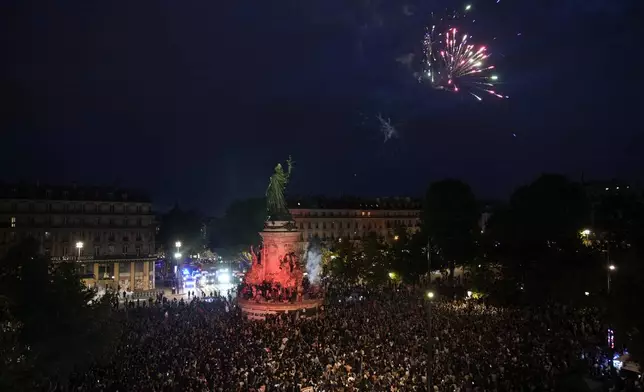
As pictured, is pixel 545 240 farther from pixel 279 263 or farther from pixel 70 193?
pixel 70 193

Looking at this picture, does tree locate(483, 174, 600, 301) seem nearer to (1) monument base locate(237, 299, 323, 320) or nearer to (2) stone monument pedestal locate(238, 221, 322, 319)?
(1) monument base locate(237, 299, 323, 320)

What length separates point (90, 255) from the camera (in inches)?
2430

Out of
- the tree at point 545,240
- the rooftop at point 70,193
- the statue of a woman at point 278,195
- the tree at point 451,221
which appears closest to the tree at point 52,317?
the statue of a woman at point 278,195

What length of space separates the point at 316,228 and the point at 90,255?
43.2 m

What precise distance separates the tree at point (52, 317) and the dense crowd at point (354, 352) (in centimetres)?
108

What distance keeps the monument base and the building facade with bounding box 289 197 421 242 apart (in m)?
50.3

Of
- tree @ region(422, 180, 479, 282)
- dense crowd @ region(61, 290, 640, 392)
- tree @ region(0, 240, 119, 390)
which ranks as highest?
tree @ region(422, 180, 479, 282)

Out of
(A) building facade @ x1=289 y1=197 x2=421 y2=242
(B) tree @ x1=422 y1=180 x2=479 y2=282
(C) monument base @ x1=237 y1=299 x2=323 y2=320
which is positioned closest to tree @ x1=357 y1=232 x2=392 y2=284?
(B) tree @ x1=422 y1=180 x2=479 y2=282

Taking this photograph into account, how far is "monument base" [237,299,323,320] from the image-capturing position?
38294mm

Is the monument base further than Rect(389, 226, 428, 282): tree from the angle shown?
No

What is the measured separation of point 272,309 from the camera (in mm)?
38594

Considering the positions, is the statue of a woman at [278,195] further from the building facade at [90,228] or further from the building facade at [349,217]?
the building facade at [349,217]

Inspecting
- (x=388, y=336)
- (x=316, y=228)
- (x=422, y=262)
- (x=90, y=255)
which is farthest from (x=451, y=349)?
(x=316, y=228)

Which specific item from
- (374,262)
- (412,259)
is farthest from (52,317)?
(374,262)
